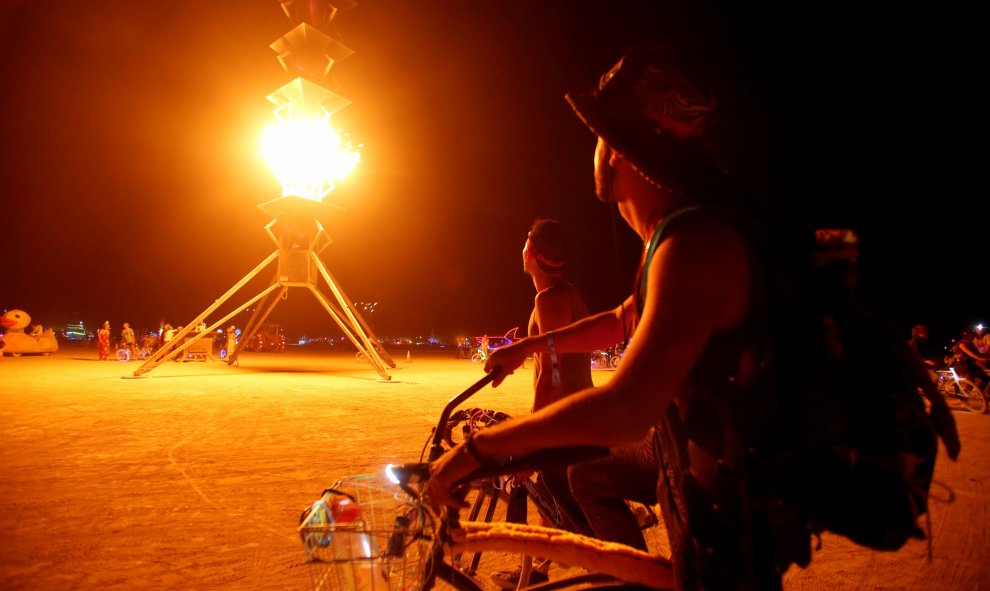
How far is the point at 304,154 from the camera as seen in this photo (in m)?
15.8

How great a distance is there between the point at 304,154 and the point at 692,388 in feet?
54.0

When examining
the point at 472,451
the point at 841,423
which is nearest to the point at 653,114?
the point at 841,423

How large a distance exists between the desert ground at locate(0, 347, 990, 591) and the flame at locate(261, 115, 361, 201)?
782cm

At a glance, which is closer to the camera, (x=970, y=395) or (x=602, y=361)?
(x=970, y=395)

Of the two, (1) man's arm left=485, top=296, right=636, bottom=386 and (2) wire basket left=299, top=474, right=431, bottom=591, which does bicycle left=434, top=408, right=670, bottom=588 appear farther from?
(2) wire basket left=299, top=474, right=431, bottom=591

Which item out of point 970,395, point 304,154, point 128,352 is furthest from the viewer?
point 128,352

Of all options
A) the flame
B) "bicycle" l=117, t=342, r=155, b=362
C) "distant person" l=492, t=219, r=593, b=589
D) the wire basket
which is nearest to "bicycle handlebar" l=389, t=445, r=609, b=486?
the wire basket

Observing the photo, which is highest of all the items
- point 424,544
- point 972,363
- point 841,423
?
point 841,423

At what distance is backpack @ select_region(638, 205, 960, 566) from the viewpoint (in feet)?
3.42

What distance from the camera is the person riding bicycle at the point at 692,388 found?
3.58 ft

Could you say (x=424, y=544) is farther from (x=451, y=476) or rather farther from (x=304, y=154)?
(x=304, y=154)

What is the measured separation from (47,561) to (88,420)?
5.79 metres

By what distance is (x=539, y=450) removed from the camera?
1238 mm

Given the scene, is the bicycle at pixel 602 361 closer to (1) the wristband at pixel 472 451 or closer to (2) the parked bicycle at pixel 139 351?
(2) the parked bicycle at pixel 139 351
